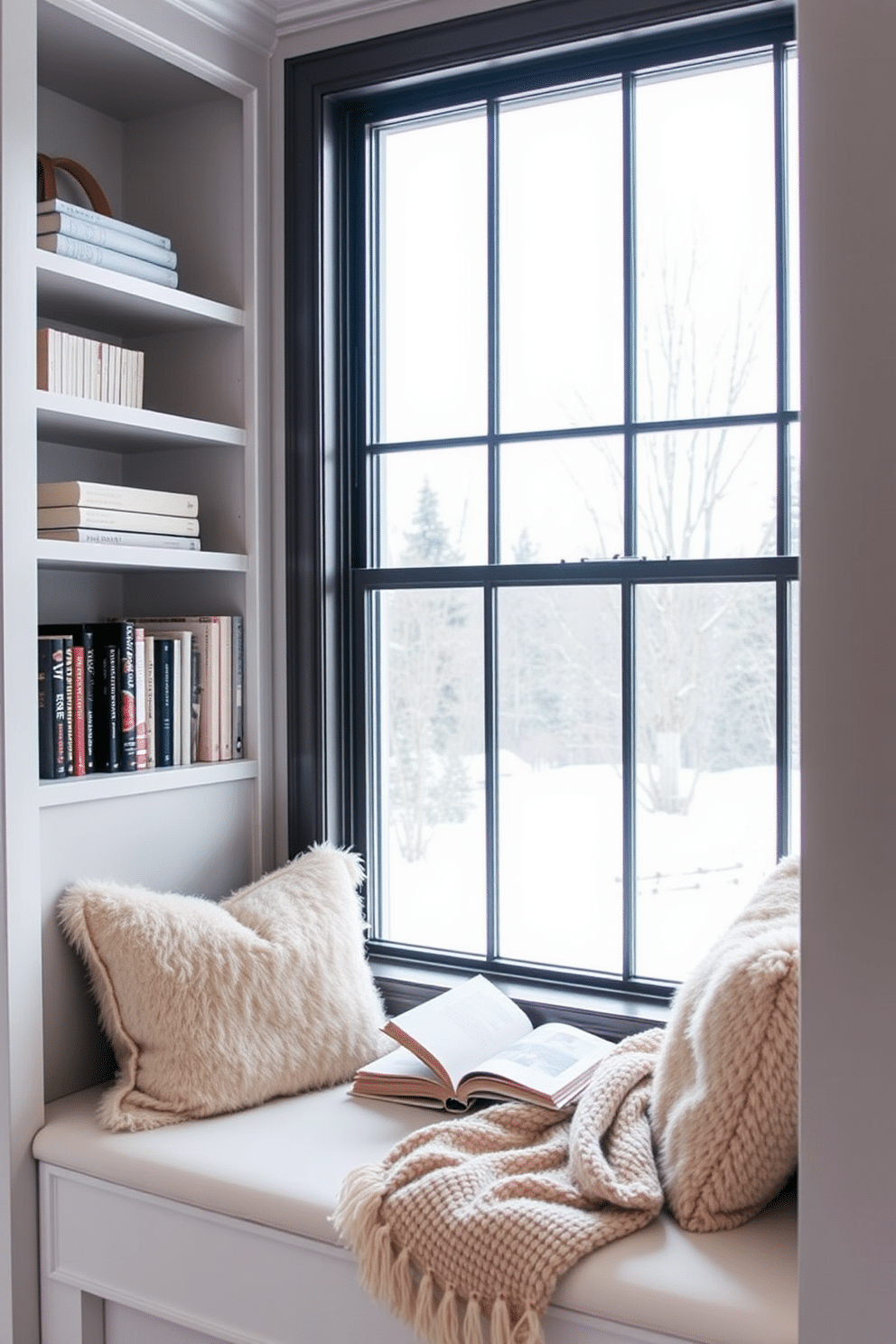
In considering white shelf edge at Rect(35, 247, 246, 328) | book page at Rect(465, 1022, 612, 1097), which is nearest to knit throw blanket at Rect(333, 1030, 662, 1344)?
book page at Rect(465, 1022, 612, 1097)

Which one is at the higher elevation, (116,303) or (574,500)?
(116,303)

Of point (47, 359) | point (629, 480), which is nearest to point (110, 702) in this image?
point (47, 359)

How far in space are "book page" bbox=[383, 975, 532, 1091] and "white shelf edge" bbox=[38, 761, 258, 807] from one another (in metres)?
0.66

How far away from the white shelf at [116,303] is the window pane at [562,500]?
0.72 m

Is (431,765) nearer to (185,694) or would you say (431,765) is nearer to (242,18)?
(185,694)

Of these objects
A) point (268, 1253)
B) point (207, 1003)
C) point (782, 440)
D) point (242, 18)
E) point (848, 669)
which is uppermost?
point (242, 18)

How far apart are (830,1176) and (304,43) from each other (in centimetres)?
246

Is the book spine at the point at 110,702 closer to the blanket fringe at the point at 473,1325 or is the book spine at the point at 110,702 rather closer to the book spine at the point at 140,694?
the book spine at the point at 140,694

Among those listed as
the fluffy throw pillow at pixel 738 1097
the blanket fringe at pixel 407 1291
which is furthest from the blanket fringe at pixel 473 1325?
the fluffy throw pillow at pixel 738 1097

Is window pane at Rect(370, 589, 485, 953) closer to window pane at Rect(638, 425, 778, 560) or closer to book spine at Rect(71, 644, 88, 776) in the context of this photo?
window pane at Rect(638, 425, 778, 560)

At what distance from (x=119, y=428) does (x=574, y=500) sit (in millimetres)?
937

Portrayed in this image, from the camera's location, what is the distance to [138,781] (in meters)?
2.35

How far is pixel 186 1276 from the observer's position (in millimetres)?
1979

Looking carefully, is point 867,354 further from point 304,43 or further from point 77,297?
point 304,43
